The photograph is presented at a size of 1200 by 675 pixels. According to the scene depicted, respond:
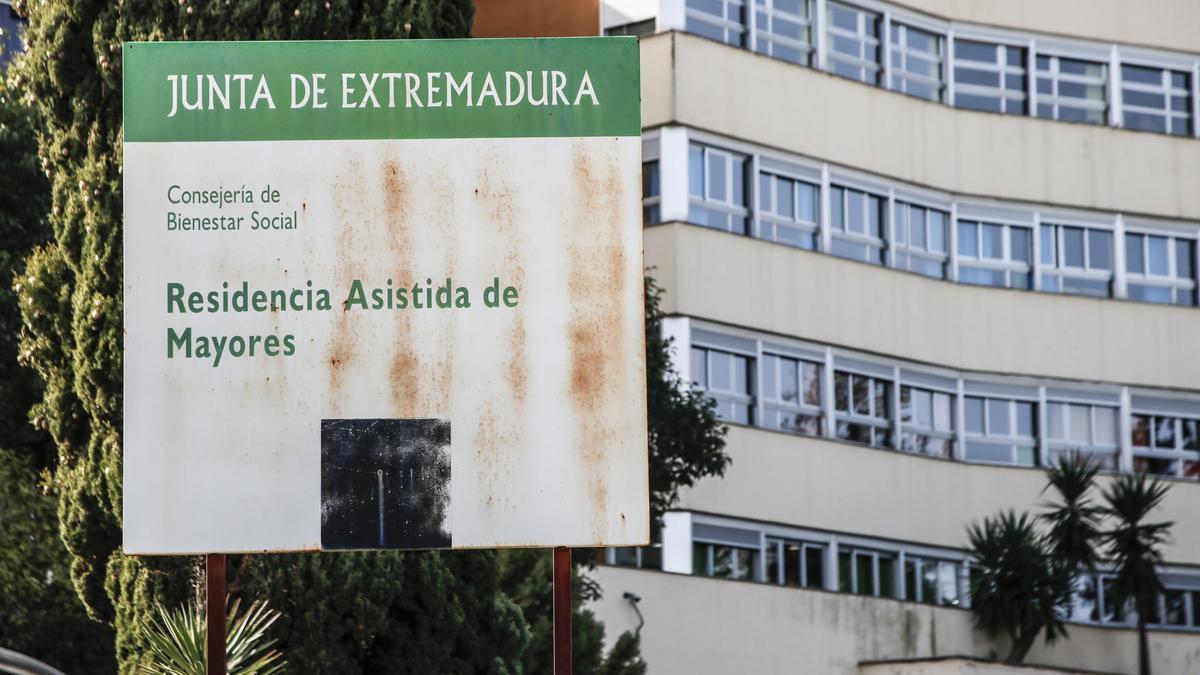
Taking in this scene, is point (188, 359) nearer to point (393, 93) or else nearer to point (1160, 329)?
point (393, 93)

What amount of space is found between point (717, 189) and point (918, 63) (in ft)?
15.7

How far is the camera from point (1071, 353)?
35.8 meters

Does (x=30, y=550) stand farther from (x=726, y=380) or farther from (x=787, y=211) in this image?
(x=787, y=211)

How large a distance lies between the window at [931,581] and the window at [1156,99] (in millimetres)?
7529

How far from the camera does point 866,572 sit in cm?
3309

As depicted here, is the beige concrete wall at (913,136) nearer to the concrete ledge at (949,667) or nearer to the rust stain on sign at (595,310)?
the concrete ledge at (949,667)

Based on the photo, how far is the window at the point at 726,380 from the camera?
3148 centimetres

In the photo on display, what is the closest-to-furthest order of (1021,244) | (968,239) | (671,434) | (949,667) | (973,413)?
(671,434) → (949,667) → (973,413) → (968,239) → (1021,244)

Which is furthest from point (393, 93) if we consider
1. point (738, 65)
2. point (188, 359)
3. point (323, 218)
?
point (738, 65)

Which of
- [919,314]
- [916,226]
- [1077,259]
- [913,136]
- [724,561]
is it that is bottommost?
[724,561]

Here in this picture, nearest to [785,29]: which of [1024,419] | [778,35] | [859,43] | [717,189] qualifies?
[778,35]

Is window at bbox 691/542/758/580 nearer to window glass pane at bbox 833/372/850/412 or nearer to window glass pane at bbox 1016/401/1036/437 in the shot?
window glass pane at bbox 833/372/850/412

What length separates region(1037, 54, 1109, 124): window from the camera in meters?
36.7

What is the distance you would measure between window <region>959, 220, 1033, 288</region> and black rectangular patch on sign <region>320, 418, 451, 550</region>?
23754 mm
